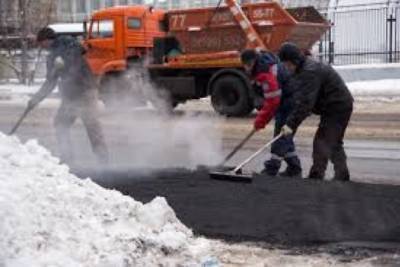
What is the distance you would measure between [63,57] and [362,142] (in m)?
5.51

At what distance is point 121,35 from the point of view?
1984 centimetres

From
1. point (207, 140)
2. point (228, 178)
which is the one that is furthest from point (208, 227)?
point (207, 140)

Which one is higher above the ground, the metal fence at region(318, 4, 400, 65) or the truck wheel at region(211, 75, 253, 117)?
the metal fence at region(318, 4, 400, 65)

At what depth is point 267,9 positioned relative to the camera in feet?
59.2

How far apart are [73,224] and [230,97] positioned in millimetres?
13445

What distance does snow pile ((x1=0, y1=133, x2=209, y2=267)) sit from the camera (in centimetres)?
486

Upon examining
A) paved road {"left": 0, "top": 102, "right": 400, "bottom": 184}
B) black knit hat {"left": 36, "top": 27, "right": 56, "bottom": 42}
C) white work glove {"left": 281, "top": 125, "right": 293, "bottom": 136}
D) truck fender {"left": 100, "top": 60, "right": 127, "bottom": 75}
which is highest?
black knit hat {"left": 36, "top": 27, "right": 56, "bottom": 42}

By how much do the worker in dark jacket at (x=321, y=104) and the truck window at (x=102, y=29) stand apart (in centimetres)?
1218

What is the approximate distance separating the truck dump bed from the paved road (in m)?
2.25

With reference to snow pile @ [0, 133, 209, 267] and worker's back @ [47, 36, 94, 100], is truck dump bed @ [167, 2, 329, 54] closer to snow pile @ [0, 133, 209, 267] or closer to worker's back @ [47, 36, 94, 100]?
worker's back @ [47, 36, 94, 100]

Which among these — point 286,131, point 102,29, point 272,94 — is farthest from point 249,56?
point 102,29

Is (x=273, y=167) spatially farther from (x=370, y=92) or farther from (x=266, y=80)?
(x=370, y=92)

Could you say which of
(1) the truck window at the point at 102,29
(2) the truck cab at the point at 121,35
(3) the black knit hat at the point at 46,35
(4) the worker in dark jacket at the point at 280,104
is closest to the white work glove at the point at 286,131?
(4) the worker in dark jacket at the point at 280,104

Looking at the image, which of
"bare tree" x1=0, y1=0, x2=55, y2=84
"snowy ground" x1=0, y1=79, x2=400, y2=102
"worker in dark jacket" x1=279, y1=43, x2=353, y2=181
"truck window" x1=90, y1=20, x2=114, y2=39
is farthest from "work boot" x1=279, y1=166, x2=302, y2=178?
"bare tree" x1=0, y1=0, x2=55, y2=84
